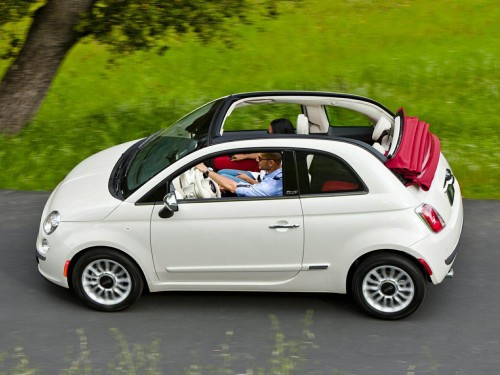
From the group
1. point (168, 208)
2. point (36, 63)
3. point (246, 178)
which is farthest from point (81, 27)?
point (168, 208)

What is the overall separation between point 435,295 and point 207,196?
230 centimetres

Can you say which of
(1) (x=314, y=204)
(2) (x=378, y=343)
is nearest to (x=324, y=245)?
(1) (x=314, y=204)

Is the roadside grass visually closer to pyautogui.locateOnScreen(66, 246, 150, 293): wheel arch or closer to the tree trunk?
pyautogui.locateOnScreen(66, 246, 150, 293): wheel arch

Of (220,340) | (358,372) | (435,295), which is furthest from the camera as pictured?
(435,295)

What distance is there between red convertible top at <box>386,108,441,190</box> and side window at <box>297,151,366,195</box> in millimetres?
349

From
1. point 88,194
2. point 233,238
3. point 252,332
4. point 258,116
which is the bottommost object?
point 258,116

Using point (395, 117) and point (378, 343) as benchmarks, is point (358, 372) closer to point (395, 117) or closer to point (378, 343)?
point (378, 343)

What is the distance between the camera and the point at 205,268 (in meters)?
8.22

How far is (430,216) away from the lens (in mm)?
8070

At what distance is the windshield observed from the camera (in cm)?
843

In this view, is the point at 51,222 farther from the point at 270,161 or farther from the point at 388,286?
the point at 388,286

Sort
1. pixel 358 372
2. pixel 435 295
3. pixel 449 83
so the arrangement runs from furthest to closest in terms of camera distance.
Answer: pixel 449 83 < pixel 435 295 < pixel 358 372

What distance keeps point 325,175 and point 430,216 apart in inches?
36.9

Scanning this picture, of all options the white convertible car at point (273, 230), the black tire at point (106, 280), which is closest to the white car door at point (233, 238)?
the white convertible car at point (273, 230)
